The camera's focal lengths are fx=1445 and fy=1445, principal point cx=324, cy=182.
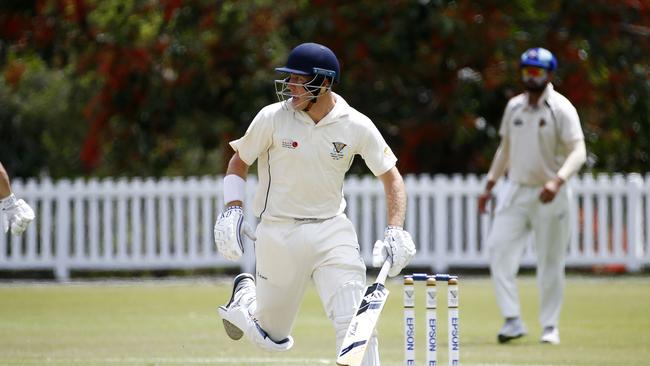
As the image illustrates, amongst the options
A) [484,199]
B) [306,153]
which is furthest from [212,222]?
[306,153]

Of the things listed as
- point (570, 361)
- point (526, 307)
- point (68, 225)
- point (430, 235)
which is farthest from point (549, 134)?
point (68, 225)

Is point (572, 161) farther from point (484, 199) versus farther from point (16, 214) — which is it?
point (16, 214)

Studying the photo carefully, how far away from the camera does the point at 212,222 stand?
18.5 m

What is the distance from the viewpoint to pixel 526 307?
47.6 ft

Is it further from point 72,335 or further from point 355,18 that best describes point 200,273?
point 72,335

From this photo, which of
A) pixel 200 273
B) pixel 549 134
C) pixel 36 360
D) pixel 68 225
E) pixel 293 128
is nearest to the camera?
pixel 293 128

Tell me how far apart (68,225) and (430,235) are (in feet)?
15.4

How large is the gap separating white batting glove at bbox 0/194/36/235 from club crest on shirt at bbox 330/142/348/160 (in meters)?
2.05

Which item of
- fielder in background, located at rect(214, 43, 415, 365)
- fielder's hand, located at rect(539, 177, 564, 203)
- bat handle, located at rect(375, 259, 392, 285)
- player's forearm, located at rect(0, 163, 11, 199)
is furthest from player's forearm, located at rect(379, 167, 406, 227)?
fielder's hand, located at rect(539, 177, 564, 203)

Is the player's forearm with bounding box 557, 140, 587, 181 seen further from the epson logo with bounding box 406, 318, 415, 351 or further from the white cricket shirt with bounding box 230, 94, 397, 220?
the epson logo with bounding box 406, 318, 415, 351

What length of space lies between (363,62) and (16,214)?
11684 mm

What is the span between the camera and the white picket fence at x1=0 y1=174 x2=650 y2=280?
18.3 metres

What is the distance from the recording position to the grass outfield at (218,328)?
393 inches

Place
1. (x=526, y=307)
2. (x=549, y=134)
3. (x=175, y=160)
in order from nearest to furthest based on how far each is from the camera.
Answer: (x=549, y=134) → (x=526, y=307) → (x=175, y=160)
